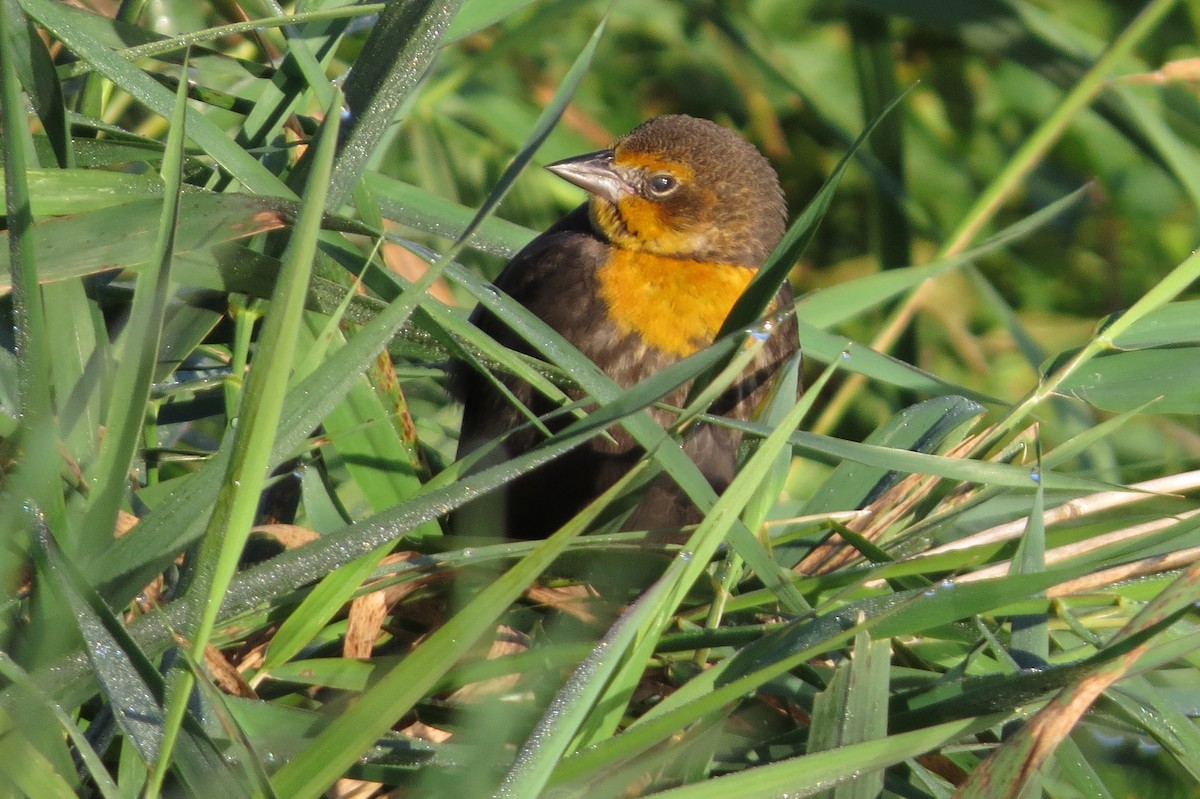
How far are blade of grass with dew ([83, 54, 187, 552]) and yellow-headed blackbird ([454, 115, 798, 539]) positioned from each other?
0.81m

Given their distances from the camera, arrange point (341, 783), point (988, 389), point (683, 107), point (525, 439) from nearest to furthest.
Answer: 1. point (341, 783)
2. point (525, 439)
3. point (988, 389)
4. point (683, 107)

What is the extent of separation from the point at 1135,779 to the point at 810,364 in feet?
Answer: 6.32

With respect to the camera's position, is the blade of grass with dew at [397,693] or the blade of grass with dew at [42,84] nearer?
the blade of grass with dew at [397,693]

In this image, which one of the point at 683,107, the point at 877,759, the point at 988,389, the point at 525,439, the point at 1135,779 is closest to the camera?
the point at 877,759

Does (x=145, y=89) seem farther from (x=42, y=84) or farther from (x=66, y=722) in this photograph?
(x=66, y=722)

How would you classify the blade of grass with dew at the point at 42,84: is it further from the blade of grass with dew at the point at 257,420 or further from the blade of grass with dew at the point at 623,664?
the blade of grass with dew at the point at 623,664

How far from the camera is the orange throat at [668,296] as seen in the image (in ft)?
7.39

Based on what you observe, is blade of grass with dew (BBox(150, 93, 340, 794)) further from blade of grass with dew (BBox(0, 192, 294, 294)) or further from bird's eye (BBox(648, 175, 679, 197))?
bird's eye (BBox(648, 175, 679, 197))

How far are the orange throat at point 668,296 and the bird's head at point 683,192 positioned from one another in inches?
1.9

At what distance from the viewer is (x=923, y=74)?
152 inches

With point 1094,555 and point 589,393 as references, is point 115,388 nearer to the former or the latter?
point 589,393

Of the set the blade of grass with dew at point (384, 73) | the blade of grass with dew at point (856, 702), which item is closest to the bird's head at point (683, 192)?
the blade of grass with dew at point (384, 73)

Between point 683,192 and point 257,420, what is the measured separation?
1515 millimetres

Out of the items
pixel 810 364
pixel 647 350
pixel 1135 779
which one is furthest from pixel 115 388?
pixel 810 364
